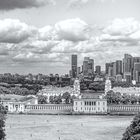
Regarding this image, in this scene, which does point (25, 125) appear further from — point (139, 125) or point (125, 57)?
point (125, 57)

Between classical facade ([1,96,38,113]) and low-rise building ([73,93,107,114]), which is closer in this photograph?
classical facade ([1,96,38,113])

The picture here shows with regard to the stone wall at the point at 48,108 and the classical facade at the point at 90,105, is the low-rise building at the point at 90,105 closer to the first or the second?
the classical facade at the point at 90,105

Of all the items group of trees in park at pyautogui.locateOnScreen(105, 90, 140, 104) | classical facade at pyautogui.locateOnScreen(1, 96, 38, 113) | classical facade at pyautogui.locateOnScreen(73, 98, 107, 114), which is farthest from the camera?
group of trees in park at pyautogui.locateOnScreen(105, 90, 140, 104)

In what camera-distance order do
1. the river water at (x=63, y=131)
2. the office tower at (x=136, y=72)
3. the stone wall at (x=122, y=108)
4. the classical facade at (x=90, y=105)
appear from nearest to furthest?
the river water at (x=63, y=131), the stone wall at (x=122, y=108), the classical facade at (x=90, y=105), the office tower at (x=136, y=72)

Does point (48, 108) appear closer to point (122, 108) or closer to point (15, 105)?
point (15, 105)

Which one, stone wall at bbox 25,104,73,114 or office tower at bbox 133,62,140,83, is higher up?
office tower at bbox 133,62,140,83

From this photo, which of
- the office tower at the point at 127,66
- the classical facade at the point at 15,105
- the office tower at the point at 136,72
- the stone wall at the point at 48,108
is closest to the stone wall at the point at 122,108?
the stone wall at the point at 48,108

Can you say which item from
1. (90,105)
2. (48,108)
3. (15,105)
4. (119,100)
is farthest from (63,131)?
(119,100)

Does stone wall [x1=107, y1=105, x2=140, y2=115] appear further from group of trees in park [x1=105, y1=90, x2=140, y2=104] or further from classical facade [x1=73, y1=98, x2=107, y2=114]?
group of trees in park [x1=105, y1=90, x2=140, y2=104]

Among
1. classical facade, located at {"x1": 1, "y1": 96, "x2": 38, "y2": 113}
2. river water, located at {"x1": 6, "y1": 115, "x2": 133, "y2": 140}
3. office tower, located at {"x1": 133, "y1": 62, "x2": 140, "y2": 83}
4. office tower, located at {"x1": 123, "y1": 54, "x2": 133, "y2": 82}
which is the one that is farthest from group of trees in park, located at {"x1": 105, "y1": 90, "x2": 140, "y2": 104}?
office tower, located at {"x1": 123, "y1": 54, "x2": 133, "y2": 82}

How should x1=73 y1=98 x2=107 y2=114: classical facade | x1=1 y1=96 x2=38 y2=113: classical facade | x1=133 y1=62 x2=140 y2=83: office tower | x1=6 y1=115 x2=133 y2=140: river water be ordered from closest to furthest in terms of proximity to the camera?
x1=6 y1=115 x2=133 y2=140: river water → x1=1 y1=96 x2=38 y2=113: classical facade → x1=73 y1=98 x2=107 y2=114: classical facade → x1=133 y1=62 x2=140 y2=83: office tower

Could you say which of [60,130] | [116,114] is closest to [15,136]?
[60,130]

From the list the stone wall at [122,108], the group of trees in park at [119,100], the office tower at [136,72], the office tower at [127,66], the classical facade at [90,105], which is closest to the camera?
the stone wall at [122,108]
